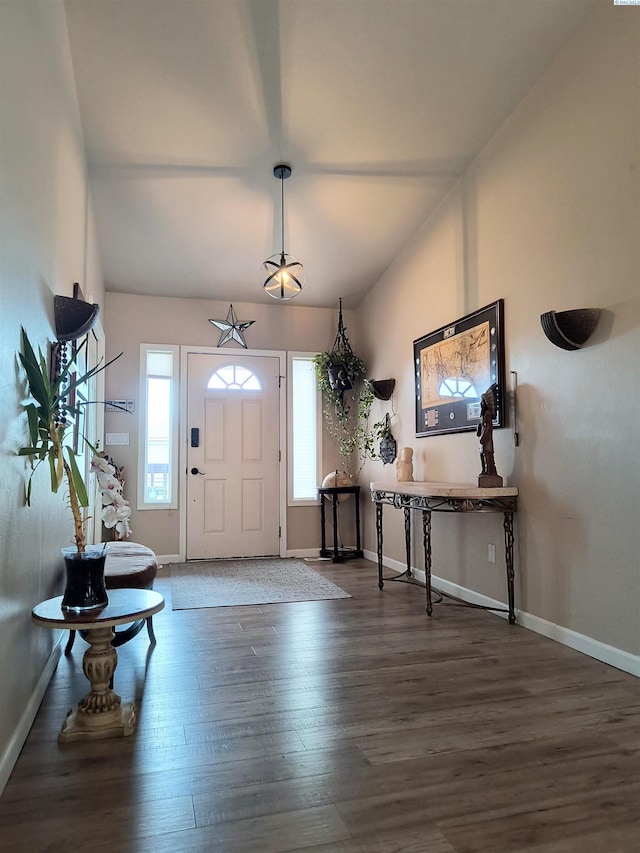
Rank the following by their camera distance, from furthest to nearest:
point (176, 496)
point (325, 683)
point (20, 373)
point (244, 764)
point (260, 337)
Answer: point (260, 337)
point (176, 496)
point (325, 683)
point (20, 373)
point (244, 764)

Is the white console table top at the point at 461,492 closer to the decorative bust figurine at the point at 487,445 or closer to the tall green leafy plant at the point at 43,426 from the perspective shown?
the decorative bust figurine at the point at 487,445

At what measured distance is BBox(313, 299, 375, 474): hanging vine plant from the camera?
218 inches

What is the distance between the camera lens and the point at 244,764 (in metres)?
1.73

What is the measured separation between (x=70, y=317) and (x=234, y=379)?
3.10 meters

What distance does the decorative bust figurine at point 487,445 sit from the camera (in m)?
3.23

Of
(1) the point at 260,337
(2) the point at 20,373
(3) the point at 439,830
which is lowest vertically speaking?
(3) the point at 439,830

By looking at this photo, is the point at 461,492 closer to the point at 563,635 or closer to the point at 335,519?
the point at 563,635

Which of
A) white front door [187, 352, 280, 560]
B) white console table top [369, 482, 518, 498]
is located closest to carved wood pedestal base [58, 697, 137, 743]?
white console table top [369, 482, 518, 498]

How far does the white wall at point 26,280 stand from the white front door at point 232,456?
8.61ft

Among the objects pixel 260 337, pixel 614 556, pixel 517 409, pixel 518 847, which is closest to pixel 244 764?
pixel 518 847

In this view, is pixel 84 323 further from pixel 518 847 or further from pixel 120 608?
pixel 518 847

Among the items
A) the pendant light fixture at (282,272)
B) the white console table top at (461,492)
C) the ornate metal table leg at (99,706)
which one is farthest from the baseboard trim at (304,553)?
the ornate metal table leg at (99,706)

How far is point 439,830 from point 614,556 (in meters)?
1.64

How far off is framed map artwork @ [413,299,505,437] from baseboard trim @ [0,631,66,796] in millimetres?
2739
